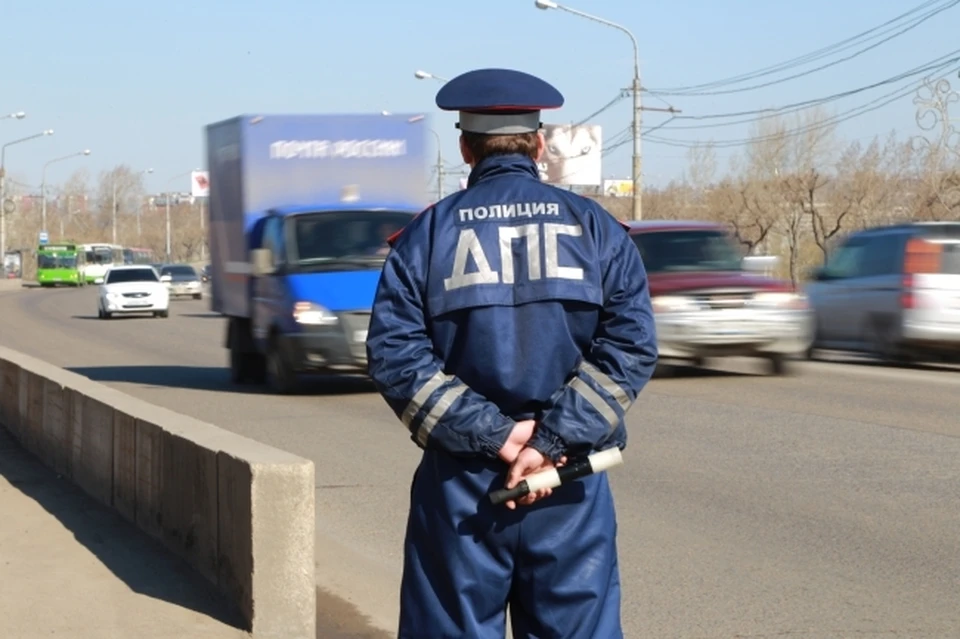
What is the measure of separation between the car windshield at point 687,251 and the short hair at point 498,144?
13833 mm

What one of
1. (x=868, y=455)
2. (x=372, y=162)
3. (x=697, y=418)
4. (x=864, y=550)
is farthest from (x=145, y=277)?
(x=864, y=550)

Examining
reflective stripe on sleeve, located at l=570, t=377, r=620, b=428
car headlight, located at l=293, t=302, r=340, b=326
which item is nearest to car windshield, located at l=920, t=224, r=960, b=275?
car headlight, located at l=293, t=302, r=340, b=326

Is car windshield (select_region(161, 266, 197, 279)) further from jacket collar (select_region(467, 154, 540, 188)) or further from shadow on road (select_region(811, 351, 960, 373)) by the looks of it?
jacket collar (select_region(467, 154, 540, 188))

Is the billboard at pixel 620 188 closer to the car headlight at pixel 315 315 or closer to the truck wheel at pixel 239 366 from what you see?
the truck wheel at pixel 239 366

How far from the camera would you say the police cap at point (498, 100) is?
3697 millimetres

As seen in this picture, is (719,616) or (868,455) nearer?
(719,616)

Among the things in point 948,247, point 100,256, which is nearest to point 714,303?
point 948,247

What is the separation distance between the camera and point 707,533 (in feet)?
27.8

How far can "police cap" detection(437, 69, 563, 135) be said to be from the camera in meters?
3.70

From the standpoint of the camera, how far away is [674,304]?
17.0m

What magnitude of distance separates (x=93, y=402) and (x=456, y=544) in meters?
5.93

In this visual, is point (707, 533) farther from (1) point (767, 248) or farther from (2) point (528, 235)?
(1) point (767, 248)

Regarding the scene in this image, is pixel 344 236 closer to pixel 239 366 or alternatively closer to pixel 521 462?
pixel 239 366

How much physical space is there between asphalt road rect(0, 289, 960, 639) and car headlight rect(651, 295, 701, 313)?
86 centimetres
